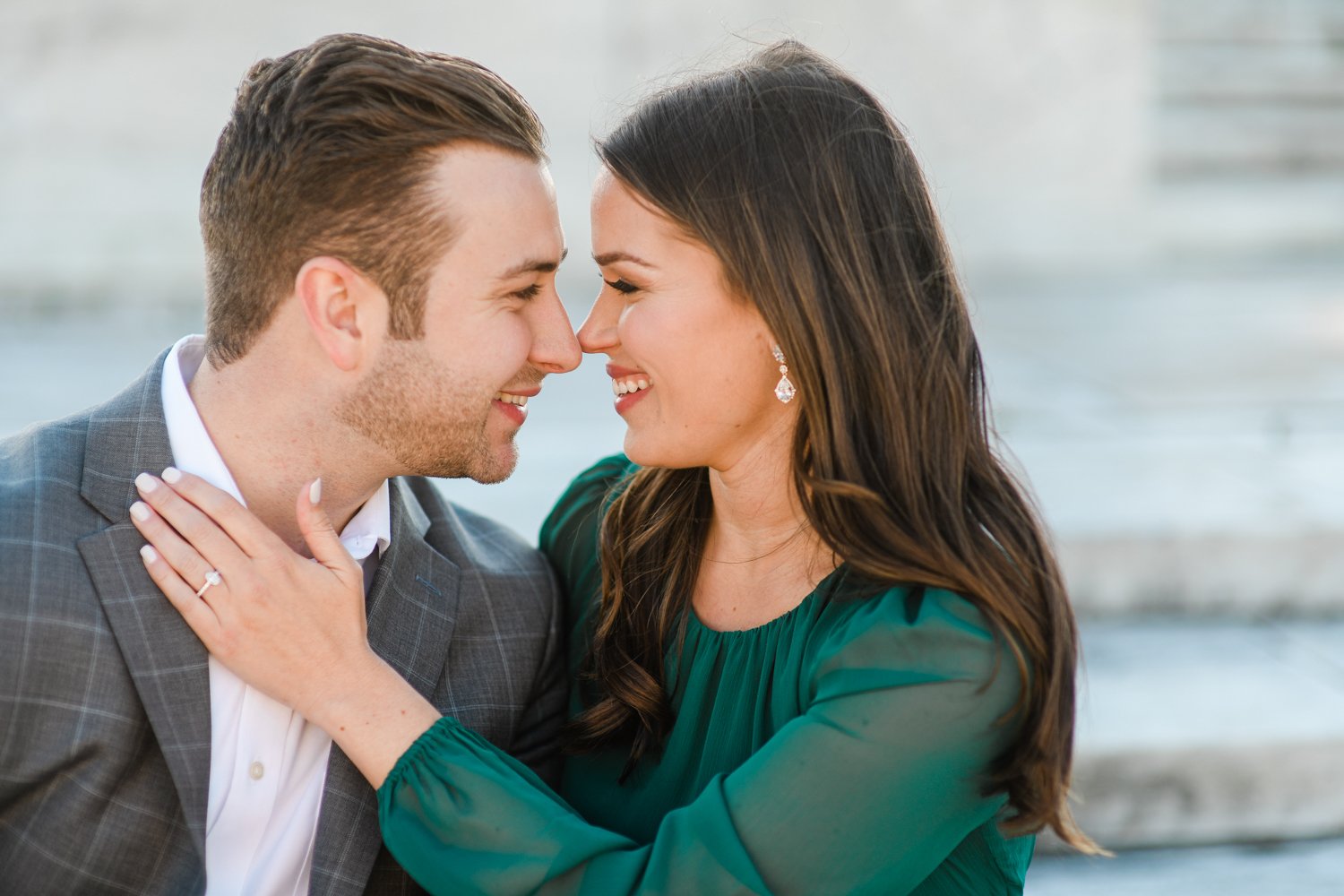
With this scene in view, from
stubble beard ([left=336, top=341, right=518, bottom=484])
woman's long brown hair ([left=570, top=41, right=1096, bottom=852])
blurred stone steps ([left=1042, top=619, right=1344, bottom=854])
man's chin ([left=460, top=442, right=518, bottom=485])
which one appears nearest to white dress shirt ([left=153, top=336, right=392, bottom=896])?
stubble beard ([left=336, top=341, right=518, bottom=484])

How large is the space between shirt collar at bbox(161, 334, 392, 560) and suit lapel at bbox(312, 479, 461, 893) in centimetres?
4

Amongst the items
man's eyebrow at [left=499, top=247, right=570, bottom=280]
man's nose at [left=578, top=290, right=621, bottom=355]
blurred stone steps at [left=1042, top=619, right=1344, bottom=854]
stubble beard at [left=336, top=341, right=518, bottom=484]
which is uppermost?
man's eyebrow at [left=499, top=247, right=570, bottom=280]

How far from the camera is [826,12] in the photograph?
877cm

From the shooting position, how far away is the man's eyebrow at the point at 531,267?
2.29 meters

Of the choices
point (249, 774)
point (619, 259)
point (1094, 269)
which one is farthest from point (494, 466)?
point (1094, 269)

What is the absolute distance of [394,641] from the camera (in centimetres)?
228

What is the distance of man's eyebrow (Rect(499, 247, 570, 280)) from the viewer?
229cm

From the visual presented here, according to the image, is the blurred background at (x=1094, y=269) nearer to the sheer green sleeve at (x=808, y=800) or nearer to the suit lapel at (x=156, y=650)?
the sheer green sleeve at (x=808, y=800)

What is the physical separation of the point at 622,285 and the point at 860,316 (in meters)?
0.43

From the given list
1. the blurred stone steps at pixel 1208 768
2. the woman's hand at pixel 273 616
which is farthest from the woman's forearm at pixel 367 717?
the blurred stone steps at pixel 1208 768

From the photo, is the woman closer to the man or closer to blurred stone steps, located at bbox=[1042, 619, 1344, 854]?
the man

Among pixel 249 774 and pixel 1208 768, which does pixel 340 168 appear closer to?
pixel 249 774

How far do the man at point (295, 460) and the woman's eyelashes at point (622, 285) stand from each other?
110mm

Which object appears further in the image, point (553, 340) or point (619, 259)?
point (553, 340)
